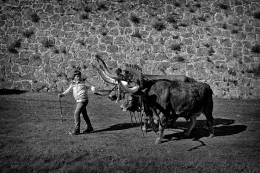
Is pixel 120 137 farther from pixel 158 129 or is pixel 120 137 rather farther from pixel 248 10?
pixel 248 10

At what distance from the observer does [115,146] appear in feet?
27.5

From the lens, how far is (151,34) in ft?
60.0

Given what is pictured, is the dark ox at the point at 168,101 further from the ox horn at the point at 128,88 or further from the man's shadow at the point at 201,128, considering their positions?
the man's shadow at the point at 201,128

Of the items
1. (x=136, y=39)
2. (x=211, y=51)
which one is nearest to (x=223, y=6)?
(x=211, y=51)

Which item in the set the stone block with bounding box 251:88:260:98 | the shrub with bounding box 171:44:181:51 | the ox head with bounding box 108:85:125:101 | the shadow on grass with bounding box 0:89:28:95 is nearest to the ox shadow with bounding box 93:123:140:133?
the ox head with bounding box 108:85:125:101

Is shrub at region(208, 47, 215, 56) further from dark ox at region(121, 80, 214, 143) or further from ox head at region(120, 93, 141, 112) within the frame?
ox head at region(120, 93, 141, 112)

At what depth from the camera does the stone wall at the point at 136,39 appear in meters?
17.5

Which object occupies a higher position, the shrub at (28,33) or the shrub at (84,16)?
the shrub at (84,16)

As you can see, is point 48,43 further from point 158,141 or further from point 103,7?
point 158,141

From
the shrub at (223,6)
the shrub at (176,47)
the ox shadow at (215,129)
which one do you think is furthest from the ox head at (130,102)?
the shrub at (223,6)

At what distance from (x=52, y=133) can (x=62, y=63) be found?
345 inches

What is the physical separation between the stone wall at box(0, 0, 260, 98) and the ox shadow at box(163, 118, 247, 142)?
624cm

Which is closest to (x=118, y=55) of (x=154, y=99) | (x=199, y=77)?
(x=199, y=77)

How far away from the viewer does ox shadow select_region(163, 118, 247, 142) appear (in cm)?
974
